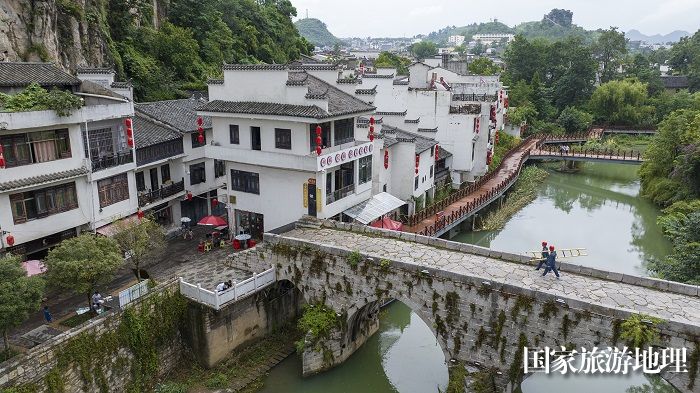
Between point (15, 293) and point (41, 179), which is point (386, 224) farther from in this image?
point (15, 293)

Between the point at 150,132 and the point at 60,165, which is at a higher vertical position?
the point at 150,132

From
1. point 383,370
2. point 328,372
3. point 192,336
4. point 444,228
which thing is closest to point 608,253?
point 444,228

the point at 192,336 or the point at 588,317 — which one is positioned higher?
the point at 588,317

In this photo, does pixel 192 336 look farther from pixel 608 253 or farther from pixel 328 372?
pixel 608 253

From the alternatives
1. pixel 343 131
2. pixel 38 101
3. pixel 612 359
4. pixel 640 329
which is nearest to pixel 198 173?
pixel 343 131

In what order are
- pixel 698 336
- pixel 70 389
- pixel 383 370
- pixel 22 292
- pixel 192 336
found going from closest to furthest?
pixel 698 336
pixel 22 292
pixel 70 389
pixel 192 336
pixel 383 370

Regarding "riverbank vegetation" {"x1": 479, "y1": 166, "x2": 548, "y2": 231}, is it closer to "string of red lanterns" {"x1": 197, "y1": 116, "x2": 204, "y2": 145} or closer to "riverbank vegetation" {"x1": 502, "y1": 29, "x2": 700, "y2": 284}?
"riverbank vegetation" {"x1": 502, "y1": 29, "x2": 700, "y2": 284}
